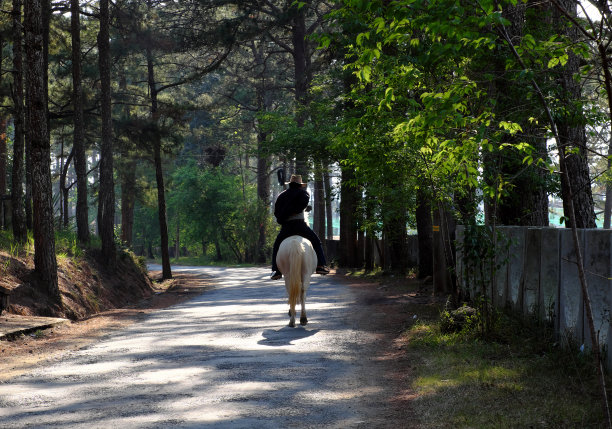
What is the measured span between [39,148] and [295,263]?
720cm

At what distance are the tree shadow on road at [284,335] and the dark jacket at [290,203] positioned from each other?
6.82 ft

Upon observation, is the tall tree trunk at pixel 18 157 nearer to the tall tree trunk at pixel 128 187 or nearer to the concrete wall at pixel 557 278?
the concrete wall at pixel 557 278

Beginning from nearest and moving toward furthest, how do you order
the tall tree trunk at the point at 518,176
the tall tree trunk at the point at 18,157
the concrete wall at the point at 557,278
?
the concrete wall at the point at 557,278 → the tall tree trunk at the point at 518,176 → the tall tree trunk at the point at 18,157

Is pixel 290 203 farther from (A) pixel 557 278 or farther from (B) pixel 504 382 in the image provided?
(B) pixel 504 382

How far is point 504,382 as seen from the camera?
7.88 metres

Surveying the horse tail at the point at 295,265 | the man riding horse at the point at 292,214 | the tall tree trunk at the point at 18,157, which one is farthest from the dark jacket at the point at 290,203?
the tall tree trunk at the point at 18,157

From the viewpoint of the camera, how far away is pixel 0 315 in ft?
45.6

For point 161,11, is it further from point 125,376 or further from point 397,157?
point 125,376

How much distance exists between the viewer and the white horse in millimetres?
13227

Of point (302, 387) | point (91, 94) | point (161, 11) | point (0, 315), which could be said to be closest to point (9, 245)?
point (0, 315)

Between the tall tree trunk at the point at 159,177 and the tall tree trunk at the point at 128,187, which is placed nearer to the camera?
the tall tree trunk at the point at 159,177

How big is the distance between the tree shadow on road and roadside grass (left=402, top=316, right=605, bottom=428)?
6.43ft

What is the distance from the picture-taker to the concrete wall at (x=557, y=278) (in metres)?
8.16

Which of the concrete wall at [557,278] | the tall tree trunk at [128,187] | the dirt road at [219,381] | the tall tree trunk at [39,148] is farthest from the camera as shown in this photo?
the tall tree trunk at [128,187]
